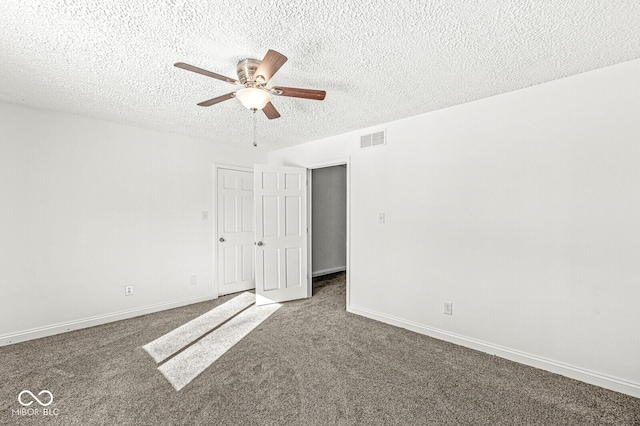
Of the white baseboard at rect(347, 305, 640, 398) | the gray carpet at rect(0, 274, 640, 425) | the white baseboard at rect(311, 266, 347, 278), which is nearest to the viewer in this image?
the gray carpet at rect(0, 274, 640, 425)

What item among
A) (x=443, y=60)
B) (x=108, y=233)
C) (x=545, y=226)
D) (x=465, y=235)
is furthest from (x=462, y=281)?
(x=108, y=233)

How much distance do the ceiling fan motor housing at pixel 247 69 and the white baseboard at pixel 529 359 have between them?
9.45 ft

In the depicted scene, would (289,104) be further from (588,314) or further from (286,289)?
(588,314)

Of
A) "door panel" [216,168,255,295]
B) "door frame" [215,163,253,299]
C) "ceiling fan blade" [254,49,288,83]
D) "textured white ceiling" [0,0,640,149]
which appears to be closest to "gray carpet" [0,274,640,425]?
"door frame" [215,163,253,299]

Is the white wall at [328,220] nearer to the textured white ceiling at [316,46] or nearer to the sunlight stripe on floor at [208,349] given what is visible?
the sunlight stripe on floor at [208,349]

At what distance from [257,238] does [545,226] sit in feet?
10.6

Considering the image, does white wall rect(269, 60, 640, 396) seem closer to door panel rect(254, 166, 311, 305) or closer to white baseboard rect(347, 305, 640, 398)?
white baseboard rect(347, 305, 640, 398)

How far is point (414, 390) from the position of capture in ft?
6.98

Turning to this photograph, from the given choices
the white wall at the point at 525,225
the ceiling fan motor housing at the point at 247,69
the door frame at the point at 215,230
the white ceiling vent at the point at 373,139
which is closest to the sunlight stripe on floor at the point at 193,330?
the door frame at the point at 215,230

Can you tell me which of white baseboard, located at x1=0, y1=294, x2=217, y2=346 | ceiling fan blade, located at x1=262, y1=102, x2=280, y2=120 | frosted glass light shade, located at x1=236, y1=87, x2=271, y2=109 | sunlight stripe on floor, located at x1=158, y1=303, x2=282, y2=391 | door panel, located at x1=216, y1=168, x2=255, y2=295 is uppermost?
ceiling fan blade, located at x1=262, y1=102, x2=280, y2=120

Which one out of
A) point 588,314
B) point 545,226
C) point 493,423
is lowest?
point 493,423

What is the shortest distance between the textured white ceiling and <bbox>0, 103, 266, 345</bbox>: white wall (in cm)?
53

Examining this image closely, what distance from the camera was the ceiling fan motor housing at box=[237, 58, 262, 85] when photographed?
2.02m

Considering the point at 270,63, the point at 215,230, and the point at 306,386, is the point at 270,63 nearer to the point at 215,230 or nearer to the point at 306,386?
the point at 306,386
